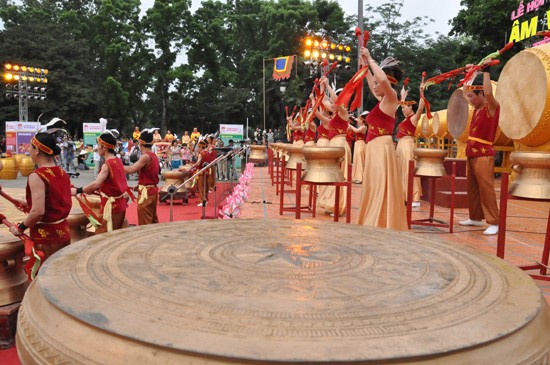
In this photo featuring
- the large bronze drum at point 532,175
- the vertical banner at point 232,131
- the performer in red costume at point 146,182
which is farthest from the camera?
the vertical banner at point 232,131

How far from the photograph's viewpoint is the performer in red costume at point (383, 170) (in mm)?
4199

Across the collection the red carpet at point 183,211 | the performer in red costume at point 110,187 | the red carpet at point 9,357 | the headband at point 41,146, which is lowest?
the red carpet at point 183,211

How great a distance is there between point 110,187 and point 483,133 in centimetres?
441

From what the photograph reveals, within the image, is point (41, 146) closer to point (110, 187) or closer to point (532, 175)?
point (110, 187)

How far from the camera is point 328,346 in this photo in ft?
3.42

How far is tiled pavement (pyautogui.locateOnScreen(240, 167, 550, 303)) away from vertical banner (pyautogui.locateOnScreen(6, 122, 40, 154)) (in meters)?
13.8

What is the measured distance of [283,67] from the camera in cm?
2350

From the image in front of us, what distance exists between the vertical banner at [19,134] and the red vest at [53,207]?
16.9m

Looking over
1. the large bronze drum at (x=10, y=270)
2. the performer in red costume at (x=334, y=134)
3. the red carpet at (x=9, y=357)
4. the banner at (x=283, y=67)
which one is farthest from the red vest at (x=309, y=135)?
the banner at (x=283, y=67)

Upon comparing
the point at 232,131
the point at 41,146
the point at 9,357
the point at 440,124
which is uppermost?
the point at 440,124

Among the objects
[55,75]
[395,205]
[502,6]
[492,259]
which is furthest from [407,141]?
[55,75]

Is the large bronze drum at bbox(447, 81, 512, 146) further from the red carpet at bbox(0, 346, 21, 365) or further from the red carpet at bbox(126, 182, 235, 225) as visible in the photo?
the red carpet at bbox(0, 346, 21, 365)

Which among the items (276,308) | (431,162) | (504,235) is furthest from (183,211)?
(276,308)

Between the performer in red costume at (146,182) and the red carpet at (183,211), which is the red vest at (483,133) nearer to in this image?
the red carpet at (183,211)
